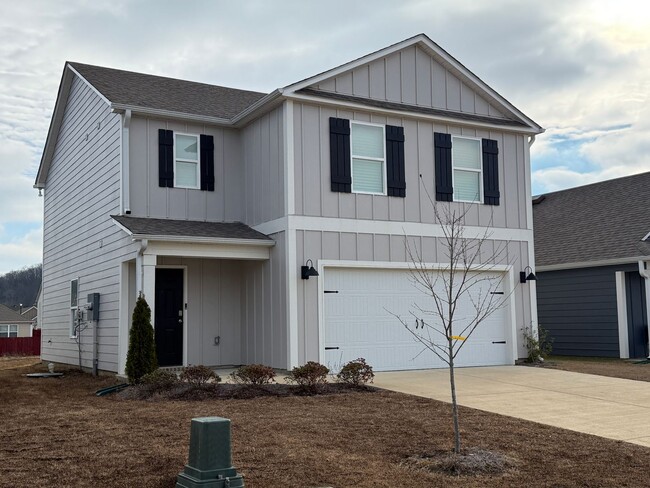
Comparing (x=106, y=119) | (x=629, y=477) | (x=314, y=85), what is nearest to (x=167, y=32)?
(x=106, y=119)

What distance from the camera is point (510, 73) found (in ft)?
55.8

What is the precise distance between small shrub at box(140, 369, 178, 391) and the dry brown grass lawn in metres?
0.78

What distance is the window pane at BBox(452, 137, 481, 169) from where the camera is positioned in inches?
622

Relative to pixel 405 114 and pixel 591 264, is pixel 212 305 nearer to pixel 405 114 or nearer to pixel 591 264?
pixel 405 114

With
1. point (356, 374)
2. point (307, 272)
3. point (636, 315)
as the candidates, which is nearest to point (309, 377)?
point (356, 374)

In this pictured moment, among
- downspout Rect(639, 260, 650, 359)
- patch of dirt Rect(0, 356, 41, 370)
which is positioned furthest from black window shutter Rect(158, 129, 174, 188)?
downspout Rect(639, 260, 650, 359)

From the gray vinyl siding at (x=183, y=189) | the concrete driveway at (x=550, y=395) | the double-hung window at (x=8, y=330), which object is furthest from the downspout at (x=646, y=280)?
the double-hung window at (x=8, y=330)

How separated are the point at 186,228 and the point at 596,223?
12568 mm

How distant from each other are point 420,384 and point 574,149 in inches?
484

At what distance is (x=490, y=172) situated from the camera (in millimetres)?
16109

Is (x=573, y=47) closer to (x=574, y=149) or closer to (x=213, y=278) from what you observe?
(x=574, y=149)

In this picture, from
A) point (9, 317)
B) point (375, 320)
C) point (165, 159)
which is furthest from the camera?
point (9, 317)

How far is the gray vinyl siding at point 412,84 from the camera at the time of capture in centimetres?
1476

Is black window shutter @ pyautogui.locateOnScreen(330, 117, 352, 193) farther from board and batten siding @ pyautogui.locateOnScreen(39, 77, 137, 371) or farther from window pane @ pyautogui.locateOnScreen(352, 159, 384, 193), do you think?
board and batten siding @ pyautogui.locateOnScreen(39, 77, 137, 371)
